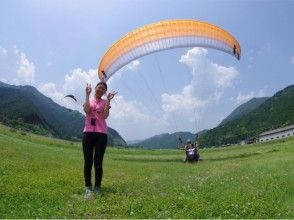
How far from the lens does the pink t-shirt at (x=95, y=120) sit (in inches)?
565

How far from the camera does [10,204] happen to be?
12156mm

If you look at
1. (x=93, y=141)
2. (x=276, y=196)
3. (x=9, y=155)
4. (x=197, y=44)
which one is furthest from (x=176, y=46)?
(x=276, y=196)

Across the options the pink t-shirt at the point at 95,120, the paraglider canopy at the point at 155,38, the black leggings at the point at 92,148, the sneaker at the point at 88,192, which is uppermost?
the paraglider canopy at the point at 155,38

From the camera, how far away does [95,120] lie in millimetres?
14383

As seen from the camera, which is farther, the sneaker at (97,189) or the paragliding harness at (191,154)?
the paragliding harness at (191,154)

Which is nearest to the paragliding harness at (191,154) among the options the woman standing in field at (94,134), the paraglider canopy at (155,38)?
the paraglider canopy at (155,38)

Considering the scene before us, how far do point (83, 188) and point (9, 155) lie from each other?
12.6 metres

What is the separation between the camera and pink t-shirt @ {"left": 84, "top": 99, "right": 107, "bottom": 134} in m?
14.4

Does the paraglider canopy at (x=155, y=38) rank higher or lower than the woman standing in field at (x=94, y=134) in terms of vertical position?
higher

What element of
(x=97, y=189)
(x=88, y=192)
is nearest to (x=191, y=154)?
(x=97, y=189)

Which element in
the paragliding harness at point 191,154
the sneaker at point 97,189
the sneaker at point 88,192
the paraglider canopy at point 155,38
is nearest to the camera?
the sneaker at point 88,192

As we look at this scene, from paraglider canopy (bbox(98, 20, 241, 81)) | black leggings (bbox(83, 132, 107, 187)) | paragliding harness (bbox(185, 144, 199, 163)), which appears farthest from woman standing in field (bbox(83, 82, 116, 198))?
paragliding harness (bbox(185, 144, 199, 163))

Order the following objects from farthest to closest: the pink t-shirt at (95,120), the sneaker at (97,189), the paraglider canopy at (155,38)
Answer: the paraglider canopy at (155,38) → the pink t-shirt at (95,120) → the sneaker at (97,189)

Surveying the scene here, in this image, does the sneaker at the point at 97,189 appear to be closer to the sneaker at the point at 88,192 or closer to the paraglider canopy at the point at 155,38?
the sneaker at the point at 88,192
